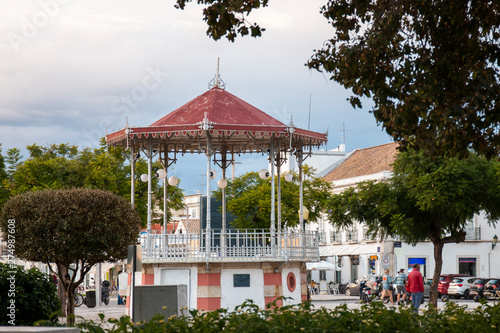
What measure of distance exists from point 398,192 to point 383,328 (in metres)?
24.6

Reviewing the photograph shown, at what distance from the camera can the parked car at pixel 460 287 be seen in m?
44.4

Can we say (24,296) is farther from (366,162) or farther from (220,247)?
(366,162)

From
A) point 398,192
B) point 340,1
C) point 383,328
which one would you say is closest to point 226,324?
point 383,328

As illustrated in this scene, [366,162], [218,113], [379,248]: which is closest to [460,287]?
[379,248]

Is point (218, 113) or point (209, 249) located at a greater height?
point (218, 113)

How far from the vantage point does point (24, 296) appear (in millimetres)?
16344

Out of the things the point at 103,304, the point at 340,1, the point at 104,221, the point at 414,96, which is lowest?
the point at 103,304

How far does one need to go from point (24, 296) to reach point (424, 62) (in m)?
8.97

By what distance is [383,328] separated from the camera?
898 centimetres

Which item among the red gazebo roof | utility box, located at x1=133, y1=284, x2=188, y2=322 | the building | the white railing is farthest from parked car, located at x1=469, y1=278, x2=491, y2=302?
utility box, located at x1=133, y1=284, x2=188, y2=322

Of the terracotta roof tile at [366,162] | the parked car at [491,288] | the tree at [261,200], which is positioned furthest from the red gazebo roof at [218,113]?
the terracotta roof tile at [366,162]

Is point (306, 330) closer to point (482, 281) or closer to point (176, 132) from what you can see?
point (176, 132)

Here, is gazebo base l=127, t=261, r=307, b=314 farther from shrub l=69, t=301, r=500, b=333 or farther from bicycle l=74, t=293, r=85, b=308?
bicycle l=74, t=293, r=85, b=308

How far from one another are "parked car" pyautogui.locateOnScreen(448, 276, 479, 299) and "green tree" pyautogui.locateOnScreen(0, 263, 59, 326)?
3122 cm
